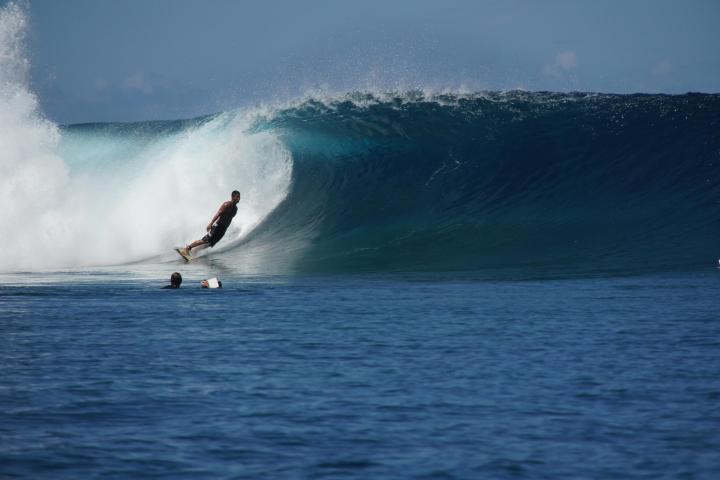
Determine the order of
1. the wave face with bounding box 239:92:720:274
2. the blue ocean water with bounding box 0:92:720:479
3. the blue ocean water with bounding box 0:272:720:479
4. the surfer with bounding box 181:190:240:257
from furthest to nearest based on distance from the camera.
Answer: the wave face with bounding box 239:92:720:274, the surfer with bounding box 181:190:240:257, the blue ocean water with bounding box 0:92:720:479, the blue ocean water with bounding box 0:272:720:479

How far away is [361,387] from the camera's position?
786cm

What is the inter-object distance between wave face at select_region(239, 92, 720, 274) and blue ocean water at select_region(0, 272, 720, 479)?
19.7 ft

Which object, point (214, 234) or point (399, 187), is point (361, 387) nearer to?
point (214, 234)

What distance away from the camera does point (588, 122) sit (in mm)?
27703

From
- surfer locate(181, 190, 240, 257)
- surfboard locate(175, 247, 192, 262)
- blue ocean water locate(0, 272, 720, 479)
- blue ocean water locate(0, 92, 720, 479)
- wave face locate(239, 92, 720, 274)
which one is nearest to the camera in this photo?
blue ocean water locate(0, 272, 720, 479)

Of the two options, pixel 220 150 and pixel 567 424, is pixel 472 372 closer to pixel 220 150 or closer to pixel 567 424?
pixel 567 424

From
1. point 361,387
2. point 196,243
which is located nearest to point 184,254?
point 196,243

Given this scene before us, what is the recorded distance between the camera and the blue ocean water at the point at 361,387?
237 inches

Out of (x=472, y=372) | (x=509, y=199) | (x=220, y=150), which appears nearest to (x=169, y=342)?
(x=472, y=372)

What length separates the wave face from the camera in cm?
1997

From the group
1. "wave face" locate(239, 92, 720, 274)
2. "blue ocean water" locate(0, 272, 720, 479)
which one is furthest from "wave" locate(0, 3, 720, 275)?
"blue ocean water" locate(0, 272, 720, 479)

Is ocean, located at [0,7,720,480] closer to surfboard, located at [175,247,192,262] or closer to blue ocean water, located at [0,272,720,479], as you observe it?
blue ocean water, located at [0,272,720,479]

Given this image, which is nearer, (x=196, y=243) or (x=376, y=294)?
(x=376, y=294)

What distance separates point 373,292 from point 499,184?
10640 mm
